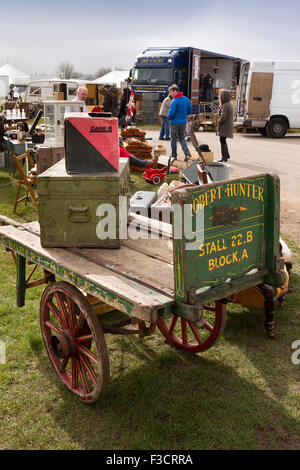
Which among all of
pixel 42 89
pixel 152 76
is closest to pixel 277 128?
pixel 152 76

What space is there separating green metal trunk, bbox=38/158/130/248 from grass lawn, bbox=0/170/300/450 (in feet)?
3.62

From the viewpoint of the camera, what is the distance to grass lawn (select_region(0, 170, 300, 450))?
2.88 metres

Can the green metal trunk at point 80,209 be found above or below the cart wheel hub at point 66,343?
above

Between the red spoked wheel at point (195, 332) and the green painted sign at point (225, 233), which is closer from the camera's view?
the green painted sign at point (225, 233)

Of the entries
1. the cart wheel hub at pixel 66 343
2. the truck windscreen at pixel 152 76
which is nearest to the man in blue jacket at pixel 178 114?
the truck windscreen at pixel 152 76

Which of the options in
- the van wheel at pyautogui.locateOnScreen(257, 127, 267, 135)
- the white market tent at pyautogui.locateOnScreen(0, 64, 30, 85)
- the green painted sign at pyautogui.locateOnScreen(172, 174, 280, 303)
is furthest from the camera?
the white market tent at pyautogui.locateOnScreen(0, 64, 30, 85)

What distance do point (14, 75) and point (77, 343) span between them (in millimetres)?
39055

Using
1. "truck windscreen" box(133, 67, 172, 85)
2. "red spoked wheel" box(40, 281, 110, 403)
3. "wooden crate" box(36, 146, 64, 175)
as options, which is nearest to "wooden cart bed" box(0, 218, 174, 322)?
"red spoked wheel" box(40, 281, 110, 403)

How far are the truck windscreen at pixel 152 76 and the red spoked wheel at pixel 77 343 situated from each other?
1627cm

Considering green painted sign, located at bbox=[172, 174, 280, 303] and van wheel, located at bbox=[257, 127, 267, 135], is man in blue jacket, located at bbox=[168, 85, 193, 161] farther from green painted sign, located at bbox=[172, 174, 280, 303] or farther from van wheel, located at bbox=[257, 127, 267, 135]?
green painted sign, located at bbox=[172, 174, 280, 303]

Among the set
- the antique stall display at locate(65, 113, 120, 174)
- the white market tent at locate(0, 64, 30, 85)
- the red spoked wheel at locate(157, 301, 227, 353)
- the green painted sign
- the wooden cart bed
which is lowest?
the red spoked wheel at locate(157, 301, 227, 353)

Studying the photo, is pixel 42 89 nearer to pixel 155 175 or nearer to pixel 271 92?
pixel 271 92

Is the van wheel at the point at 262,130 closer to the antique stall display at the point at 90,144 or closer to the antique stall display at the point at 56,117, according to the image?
the antique stall display at the point at 56,117

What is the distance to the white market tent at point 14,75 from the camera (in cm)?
3678
